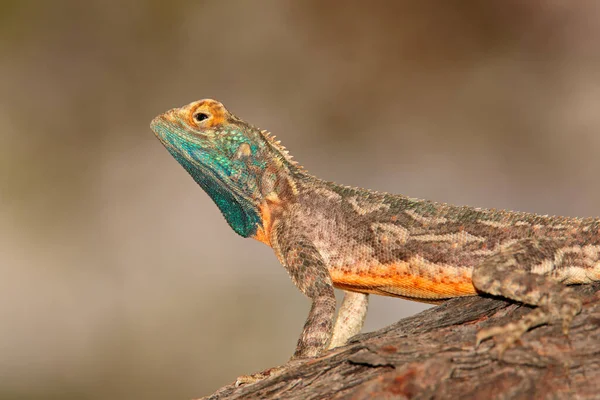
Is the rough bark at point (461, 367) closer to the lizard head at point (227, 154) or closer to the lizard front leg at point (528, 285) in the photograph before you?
the lizard front leg at point (528, 285)

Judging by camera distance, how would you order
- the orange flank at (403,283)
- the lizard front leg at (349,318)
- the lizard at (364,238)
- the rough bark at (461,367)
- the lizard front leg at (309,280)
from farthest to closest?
the lizard front leg at (349,318), the orange flank at (403,283), the lizard front leg at (309,280), the lizard at (364,238), the rough bark at (461,367)

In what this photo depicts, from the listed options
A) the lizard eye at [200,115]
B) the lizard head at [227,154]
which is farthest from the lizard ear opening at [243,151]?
the lizard eye at [200,115]

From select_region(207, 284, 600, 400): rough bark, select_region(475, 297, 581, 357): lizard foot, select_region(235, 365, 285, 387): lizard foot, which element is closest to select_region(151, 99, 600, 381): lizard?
select_region(475, 297, 581, 357): lizard foot

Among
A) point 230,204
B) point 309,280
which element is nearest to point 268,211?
point 230,204

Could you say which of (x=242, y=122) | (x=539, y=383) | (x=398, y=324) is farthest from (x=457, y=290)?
(x=242, y=122)

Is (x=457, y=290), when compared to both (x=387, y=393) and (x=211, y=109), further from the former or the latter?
(x=211, y=109)

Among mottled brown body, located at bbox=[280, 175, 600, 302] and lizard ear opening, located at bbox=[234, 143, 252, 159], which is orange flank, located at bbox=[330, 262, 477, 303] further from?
lizard ear opening, located at bbox=[234, 143, 252, 159]

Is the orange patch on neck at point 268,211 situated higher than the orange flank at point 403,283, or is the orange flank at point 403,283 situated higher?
the orange patch on neck at point 268,211

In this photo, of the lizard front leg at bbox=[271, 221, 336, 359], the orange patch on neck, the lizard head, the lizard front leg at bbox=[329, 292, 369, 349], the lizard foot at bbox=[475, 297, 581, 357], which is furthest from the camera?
the lizard front leg at bbox=[329, 292, 369, 349]
